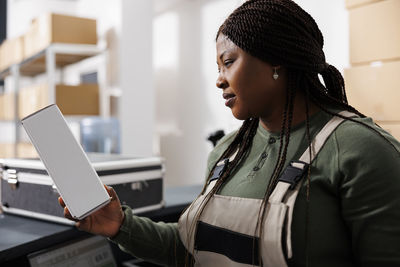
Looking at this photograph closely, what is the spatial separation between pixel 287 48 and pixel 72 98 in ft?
8.59

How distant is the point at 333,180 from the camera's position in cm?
78

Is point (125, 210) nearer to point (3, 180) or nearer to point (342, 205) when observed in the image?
point (342, 205)

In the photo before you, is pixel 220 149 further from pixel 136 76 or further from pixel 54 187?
pixel 136 76

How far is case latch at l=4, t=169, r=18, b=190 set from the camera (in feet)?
4.33

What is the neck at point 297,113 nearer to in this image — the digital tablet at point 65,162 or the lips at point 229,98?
the lips at point 229,98

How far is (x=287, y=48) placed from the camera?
854 mm

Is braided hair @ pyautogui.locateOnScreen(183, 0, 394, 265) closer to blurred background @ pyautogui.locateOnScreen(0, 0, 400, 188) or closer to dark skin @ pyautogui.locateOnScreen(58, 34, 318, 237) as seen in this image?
dark skin @ pyautogui.locateOnScreen(58, 34, 318, 237)

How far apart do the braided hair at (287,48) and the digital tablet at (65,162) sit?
0.33m

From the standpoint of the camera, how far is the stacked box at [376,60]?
154 centimetres

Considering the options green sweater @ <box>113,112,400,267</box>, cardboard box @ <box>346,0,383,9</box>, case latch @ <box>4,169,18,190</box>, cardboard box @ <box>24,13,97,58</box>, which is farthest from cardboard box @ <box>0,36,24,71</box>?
green sweater @ <box>113,112,400,267</box>

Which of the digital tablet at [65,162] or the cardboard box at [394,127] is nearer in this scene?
the digital tablet at [65,162]

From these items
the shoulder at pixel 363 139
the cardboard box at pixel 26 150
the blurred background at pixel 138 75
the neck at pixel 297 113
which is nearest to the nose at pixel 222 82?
the neck at pixel 297 113

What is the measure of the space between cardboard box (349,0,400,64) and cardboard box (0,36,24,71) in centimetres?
310

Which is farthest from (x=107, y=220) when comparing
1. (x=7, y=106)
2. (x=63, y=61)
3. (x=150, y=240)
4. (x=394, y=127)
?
(x=7, y=106)
